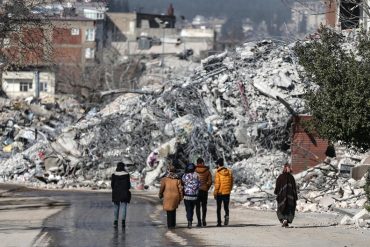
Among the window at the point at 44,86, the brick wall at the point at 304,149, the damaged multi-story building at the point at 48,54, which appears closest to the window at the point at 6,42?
the damaged multi-story building at the point at 48,54

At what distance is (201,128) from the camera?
47719mm

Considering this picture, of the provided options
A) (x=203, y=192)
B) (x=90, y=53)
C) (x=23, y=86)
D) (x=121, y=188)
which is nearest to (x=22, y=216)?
(x=121, y=188)

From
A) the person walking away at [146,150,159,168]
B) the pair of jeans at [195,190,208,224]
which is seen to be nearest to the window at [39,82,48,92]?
the person walking away at [146,150,159,168]

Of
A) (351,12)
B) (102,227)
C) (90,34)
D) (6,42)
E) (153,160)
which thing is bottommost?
(102,227)

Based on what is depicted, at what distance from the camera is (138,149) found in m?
49.2

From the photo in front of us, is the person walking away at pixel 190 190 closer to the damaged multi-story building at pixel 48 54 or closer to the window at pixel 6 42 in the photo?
the damaged multi-story building at pixel 48 54

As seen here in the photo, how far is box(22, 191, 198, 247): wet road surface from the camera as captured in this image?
22609 mm

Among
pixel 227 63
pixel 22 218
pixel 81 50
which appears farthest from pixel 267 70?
pixel 81 50

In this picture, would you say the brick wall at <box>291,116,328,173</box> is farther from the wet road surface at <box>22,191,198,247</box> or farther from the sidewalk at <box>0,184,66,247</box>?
the sidewalk at <box>0,184,66,247</box>

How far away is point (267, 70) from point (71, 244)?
26880mm

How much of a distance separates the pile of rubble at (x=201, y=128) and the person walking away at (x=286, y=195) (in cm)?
1576

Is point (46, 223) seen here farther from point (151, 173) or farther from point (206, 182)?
point (151, 173)

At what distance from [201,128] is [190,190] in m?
21.4

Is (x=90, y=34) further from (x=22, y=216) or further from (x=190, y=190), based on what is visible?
(x=190, y=190)
